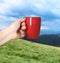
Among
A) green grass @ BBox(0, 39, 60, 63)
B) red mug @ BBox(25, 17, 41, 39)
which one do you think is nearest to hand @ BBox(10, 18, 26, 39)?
red mug @ BBox(25, 17, 41, 39)

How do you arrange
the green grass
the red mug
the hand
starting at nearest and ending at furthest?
the red mug
the hand
the green grass

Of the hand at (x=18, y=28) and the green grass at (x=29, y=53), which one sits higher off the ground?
the hand at (x=18, y=28)

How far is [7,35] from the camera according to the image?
3170 mm

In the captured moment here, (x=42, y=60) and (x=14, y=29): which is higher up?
(x=14, y=29)

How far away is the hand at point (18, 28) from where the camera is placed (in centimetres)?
290

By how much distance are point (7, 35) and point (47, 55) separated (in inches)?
471

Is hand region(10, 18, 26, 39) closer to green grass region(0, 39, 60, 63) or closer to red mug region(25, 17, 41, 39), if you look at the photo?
red mug region(25, 17, 41, 39)

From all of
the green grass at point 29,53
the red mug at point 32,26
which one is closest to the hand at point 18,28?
the red mug at point 32,26

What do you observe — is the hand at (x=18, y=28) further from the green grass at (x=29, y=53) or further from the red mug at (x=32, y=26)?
the green grass at (x=29, y=53)

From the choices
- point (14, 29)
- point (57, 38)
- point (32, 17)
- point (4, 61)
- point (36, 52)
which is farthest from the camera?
point (57, 38)

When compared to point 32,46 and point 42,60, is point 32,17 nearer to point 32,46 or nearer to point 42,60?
point 42,60

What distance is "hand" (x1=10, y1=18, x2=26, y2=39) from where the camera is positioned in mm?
2896

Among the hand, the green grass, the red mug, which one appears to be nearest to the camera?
the red mug

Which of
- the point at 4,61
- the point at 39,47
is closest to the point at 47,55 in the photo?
the point at 39,47
